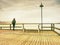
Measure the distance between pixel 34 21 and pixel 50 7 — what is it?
2.00 meters

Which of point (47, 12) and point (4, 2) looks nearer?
point (47, 12)

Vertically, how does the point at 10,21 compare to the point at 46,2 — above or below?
below

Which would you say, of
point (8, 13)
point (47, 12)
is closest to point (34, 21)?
point (47, 12)

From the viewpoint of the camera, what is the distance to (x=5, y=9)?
55.5 feet

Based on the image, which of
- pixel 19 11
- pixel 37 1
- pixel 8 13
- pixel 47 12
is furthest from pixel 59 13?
pixel 8 13

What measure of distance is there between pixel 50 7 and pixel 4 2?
14.9 ft

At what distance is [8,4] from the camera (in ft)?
55.4

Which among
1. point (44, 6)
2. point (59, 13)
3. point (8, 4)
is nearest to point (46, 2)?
point (44, 6)

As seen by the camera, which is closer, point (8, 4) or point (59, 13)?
point (59, 13)

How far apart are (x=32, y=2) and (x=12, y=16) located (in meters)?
2.33

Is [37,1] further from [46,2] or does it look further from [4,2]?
[4,2]

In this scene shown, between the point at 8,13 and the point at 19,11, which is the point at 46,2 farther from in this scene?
the point at 8,13

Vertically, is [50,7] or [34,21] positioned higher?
[50,7]

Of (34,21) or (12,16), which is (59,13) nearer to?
(34,21)
